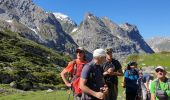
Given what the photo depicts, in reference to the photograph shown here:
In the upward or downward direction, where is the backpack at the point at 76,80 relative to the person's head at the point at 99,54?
downward

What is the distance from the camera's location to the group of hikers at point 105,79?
11625mm

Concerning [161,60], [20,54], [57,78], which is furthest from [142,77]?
[20,54]

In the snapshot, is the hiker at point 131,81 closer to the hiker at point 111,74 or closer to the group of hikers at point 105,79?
the group of hikers at point 105,79

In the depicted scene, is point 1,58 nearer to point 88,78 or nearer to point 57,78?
point 57,78

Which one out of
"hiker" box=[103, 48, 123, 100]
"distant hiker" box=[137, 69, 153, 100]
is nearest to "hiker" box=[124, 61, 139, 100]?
"distant hiker" box=[137, 69, 153, 100]

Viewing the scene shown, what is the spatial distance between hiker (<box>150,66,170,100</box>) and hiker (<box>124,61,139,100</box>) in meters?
7.54

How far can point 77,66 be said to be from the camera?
50.4 ft

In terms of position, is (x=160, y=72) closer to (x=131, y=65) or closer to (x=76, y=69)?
(x=76, y=69)

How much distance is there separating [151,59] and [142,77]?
43.1 metres

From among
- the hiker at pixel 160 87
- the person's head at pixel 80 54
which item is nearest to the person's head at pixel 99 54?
the hiker at pixel 160 87

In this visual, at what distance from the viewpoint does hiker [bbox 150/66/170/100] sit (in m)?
12.3

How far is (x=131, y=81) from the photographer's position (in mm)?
20094

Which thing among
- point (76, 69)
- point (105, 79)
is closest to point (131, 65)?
point (105, 79)

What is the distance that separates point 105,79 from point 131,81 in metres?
3.77
